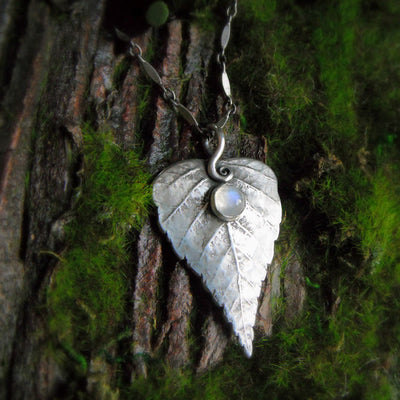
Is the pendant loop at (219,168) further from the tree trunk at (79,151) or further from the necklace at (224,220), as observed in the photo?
the tree trunk at (79,151)

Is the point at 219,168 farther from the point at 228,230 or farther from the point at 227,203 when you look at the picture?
the point at 228,230

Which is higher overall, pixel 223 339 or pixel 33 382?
pixel 223 339

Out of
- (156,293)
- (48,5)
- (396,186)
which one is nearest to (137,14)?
(48,5)

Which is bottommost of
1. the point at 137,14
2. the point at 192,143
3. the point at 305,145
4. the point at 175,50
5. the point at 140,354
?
the point at 140,354

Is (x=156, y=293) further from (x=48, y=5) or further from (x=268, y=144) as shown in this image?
(x=48, y=5)

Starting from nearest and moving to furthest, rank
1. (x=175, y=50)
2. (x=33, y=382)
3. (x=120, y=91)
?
1. (x=33, y=382)
2. (x=120, y=91)
3. (x=175, y=50)

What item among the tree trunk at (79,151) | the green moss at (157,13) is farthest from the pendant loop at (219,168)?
the green moss at (157,13)
